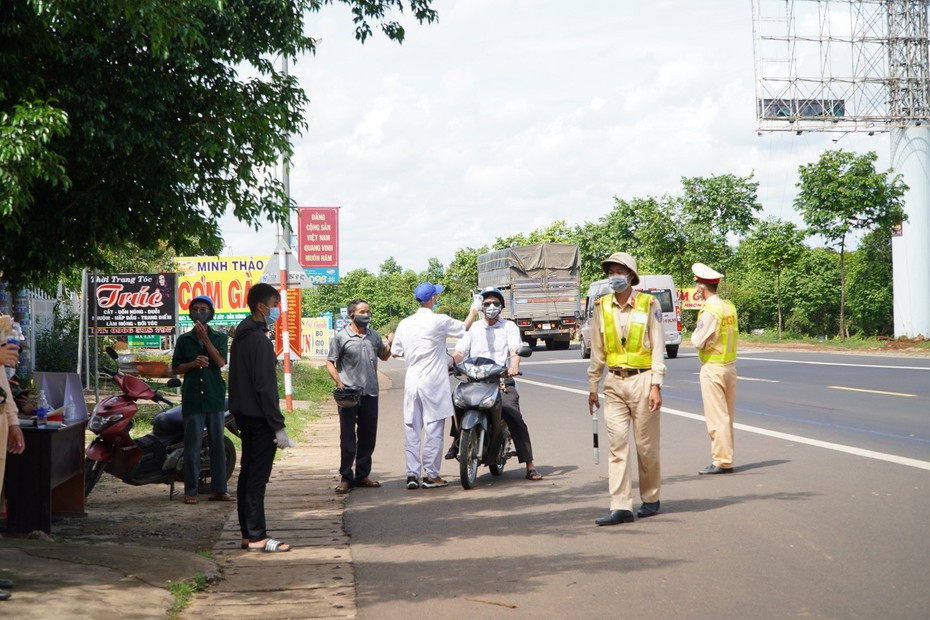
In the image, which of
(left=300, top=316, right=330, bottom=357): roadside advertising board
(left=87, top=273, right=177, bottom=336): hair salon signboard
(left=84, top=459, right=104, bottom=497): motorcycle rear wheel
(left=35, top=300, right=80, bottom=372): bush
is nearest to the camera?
(left=84, top=459, right=104, bottom=497): motorcycle rear wheel

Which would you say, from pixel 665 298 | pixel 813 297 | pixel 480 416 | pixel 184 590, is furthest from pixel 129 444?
pixel 813 297

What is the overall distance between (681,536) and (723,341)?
11.9ft

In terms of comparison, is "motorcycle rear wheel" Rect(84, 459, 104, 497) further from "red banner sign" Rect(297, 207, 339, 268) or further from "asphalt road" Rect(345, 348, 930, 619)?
"red banner sign" Rect(297, 207, 339, 268)

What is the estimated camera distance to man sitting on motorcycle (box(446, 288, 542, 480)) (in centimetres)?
1092

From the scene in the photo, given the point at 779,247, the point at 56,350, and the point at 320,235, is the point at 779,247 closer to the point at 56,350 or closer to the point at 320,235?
the point at 320,235

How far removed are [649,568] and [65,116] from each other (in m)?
4.66

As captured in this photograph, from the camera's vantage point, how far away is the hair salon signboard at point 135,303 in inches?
869

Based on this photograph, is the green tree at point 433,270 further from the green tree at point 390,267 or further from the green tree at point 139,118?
the green tree at point 139,118

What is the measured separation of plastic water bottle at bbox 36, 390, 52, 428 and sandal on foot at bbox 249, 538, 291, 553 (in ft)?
5.60

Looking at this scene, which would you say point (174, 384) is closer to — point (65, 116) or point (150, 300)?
point (65, 116)

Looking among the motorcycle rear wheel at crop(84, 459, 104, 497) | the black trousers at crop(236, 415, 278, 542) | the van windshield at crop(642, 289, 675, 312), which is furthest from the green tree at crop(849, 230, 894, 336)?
the black trousers at crop(236, 415, 278, 542)

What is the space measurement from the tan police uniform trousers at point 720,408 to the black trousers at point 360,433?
3164 millimetres

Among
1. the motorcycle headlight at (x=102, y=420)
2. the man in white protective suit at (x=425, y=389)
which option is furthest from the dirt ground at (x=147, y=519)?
the man in white protective suit at (x=425, y=389)

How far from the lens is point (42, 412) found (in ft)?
26.6
